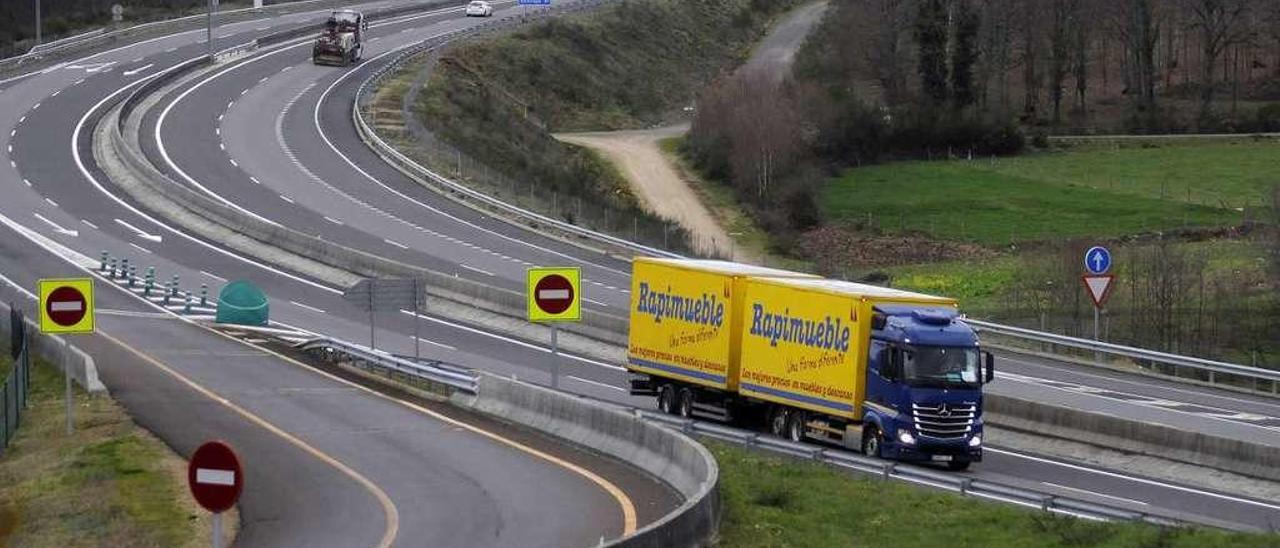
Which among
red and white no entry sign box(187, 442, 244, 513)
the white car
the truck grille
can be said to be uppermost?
the white car

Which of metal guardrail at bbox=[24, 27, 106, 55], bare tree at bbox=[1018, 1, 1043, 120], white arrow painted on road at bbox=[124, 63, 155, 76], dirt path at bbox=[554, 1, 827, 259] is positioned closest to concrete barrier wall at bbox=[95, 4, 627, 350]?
dirt path at bbox=[554, 1, 827, 259]

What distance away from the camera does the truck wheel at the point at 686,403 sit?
34625mm

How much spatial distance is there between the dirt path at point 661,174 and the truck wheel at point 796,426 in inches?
1378

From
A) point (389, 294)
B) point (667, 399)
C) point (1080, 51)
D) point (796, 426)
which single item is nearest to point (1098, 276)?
point (667, 399)

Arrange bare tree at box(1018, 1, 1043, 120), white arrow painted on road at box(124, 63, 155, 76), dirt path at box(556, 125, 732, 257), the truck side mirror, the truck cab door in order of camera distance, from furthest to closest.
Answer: bare tree at box(1018, 1, 1043, 120) → white arrow painted on road at box(124, 63, 155, 76) → dirt path at box(556, 125, 732, 257) → the truck cab door → the truck side mirror

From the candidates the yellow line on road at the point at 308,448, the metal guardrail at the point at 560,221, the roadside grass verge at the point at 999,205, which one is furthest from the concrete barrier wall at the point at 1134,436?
the roadside grass verge at the point at 999,205

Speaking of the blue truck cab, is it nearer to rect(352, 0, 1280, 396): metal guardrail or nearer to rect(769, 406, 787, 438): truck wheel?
rect(769, 406, 787, 438): truck wheel

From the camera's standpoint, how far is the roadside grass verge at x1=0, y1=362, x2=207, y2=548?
932 inches

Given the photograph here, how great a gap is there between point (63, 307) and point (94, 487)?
3937mm

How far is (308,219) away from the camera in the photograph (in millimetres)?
64062

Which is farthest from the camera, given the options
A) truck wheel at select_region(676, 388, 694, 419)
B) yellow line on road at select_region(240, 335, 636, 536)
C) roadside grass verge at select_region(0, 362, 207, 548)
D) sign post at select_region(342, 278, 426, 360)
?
sign post at select_region(342, 278, 426, 360)

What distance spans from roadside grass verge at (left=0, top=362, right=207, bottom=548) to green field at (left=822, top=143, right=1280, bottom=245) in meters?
46.9

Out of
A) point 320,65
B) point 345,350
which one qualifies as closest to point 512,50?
point 320,65

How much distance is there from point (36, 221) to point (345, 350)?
26.6 m
